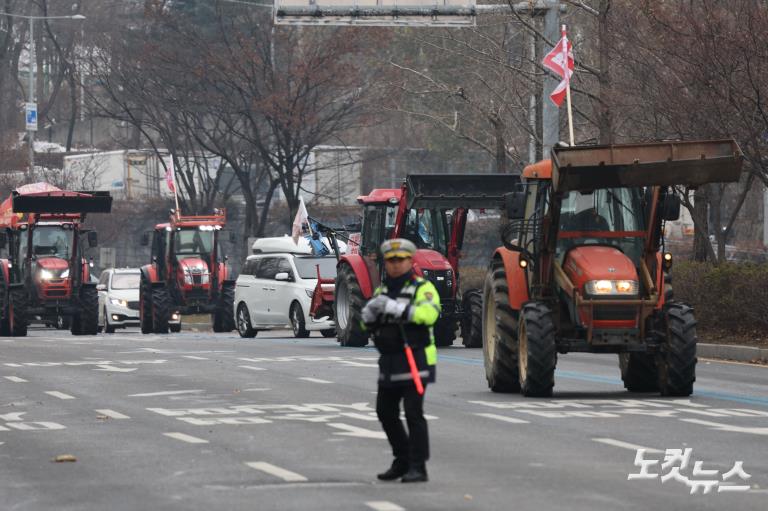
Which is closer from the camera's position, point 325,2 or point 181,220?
point 325,2

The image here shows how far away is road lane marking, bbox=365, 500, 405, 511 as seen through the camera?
35.0 feet

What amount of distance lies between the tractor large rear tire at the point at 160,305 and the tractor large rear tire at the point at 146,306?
511 millimetres

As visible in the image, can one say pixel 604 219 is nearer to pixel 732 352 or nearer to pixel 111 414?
pixel 111 414

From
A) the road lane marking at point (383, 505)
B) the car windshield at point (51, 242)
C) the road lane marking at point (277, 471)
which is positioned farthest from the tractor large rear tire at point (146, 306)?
the road lane marking at point (383, 505)

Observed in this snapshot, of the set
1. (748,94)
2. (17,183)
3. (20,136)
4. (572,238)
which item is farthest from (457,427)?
(20,136)

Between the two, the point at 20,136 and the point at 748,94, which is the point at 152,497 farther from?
the point at 20,136

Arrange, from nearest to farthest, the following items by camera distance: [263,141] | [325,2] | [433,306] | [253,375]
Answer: [433,306]
[253,375]
[325,2]
[263,141]

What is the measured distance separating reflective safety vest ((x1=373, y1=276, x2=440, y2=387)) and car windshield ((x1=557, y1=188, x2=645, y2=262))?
24.2 feet

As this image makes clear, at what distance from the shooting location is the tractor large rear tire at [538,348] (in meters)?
18.1

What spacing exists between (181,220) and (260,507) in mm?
33819

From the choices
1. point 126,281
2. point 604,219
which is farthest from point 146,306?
point 604,219

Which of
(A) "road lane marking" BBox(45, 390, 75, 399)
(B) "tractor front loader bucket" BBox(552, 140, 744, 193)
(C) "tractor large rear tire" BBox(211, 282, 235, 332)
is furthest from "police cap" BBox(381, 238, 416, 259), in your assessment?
(C) "tractor large rear tire" BBox(211, 282, 235, 332)

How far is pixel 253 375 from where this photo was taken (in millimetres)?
23094

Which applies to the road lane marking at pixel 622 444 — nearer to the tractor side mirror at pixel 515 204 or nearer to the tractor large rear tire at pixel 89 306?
the tractor side mirror at pixel 515 204
